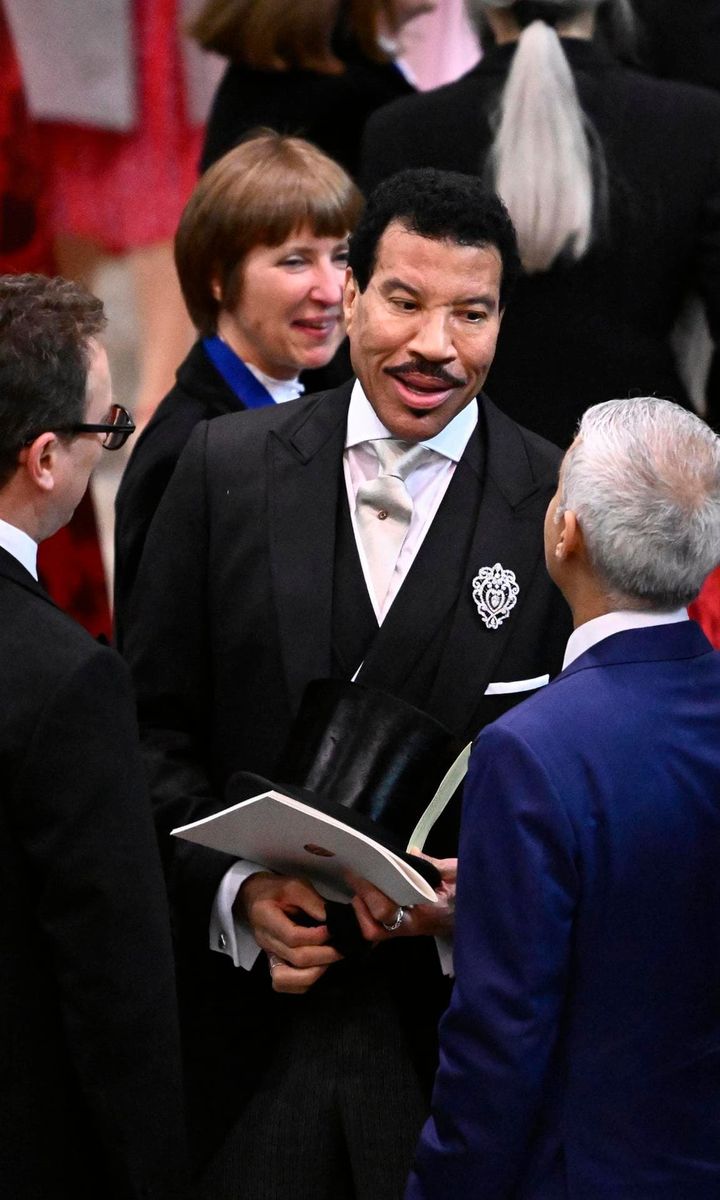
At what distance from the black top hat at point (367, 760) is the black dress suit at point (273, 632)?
16cm

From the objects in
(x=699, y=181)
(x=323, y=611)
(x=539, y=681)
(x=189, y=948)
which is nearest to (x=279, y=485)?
(x=323, y=611)

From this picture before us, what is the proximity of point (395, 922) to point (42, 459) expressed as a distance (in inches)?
26.5

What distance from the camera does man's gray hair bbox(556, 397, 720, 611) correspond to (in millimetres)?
1867

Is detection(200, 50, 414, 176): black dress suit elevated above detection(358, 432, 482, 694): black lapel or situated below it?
above

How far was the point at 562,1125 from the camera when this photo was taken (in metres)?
1.87

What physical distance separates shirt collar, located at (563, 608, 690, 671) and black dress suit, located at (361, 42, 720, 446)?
1.28 m

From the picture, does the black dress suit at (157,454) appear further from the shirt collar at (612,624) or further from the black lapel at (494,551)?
the shirt collar at (612,624)

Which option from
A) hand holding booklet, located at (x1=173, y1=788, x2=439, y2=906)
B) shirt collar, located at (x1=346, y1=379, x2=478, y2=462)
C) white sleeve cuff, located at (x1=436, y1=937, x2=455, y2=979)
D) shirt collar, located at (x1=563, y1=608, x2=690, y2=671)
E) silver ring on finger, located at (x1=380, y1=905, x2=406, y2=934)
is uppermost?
shirt collar, located at (x1=346, y1=379, x2=478, y2=462)

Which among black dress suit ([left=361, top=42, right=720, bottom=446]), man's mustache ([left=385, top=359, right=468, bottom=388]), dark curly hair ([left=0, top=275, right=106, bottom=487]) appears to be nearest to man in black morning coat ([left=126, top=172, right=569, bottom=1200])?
man's mustache ([left=385, top=359, right=468, bottom=388])

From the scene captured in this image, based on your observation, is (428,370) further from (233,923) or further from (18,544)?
(233,923)

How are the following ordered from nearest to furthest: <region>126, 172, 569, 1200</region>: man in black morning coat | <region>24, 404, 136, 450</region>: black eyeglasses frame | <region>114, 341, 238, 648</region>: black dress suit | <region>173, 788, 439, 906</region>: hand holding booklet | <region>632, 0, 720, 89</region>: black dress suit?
1. <region>173, 788, 439, 906</region>: hand holding booklet
2. <region>24, 404, 136, 450</region>: black eyeglasses frame
3. <region>126, 172, 569, 1200</region>: man in black morning coat
4. <region>114, 341, 238, 648</region>: black dress suit
5. <region>632, 0, 720, 89</region>: black dress suit

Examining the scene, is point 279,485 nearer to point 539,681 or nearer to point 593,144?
point 539,681

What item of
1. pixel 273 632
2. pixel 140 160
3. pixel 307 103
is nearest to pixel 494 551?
pixel 273 632

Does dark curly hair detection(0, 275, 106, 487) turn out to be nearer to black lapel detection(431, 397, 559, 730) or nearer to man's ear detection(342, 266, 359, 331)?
man's ear detection(342, 266, 359, 331)
